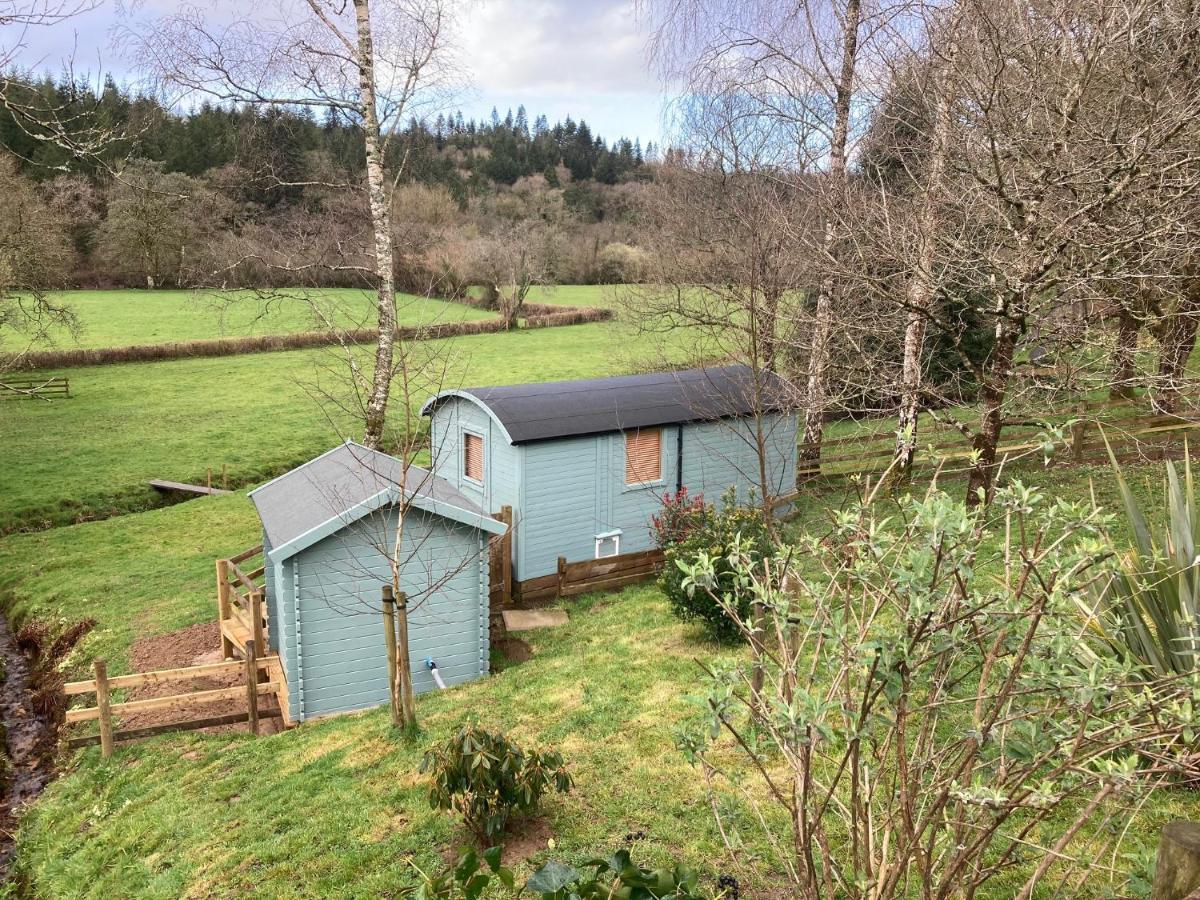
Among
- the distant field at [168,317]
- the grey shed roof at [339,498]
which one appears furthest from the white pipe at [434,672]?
the distant field at [168,317]

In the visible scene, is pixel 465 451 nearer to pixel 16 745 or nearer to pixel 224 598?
pixel 224 598

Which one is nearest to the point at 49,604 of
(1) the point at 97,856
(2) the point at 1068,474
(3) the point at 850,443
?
(1) the point at 97,856

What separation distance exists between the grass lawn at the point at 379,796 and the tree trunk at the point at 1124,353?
4.51 metres

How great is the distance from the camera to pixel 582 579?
45.0ft

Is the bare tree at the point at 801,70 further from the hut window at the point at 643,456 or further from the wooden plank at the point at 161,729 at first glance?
the wooden plank at the point at 161,729

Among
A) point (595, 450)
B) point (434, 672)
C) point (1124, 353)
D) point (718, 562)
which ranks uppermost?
point (1124, 353)

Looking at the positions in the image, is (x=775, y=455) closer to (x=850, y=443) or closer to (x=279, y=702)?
(x=850, y=443)

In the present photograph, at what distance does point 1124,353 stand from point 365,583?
914 centimetres

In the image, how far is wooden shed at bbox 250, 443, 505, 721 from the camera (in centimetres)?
978

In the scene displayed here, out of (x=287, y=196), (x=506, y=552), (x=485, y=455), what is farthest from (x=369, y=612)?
(x=287, y=196)

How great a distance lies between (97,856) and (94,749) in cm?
271

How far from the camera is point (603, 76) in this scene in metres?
18.5

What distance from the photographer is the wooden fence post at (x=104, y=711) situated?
9.05 m

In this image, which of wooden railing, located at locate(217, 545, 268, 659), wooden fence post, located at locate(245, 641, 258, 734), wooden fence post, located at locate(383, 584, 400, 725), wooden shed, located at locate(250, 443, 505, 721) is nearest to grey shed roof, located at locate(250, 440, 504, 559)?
wooden shed, located at locate(250, 443, 505, 721)
